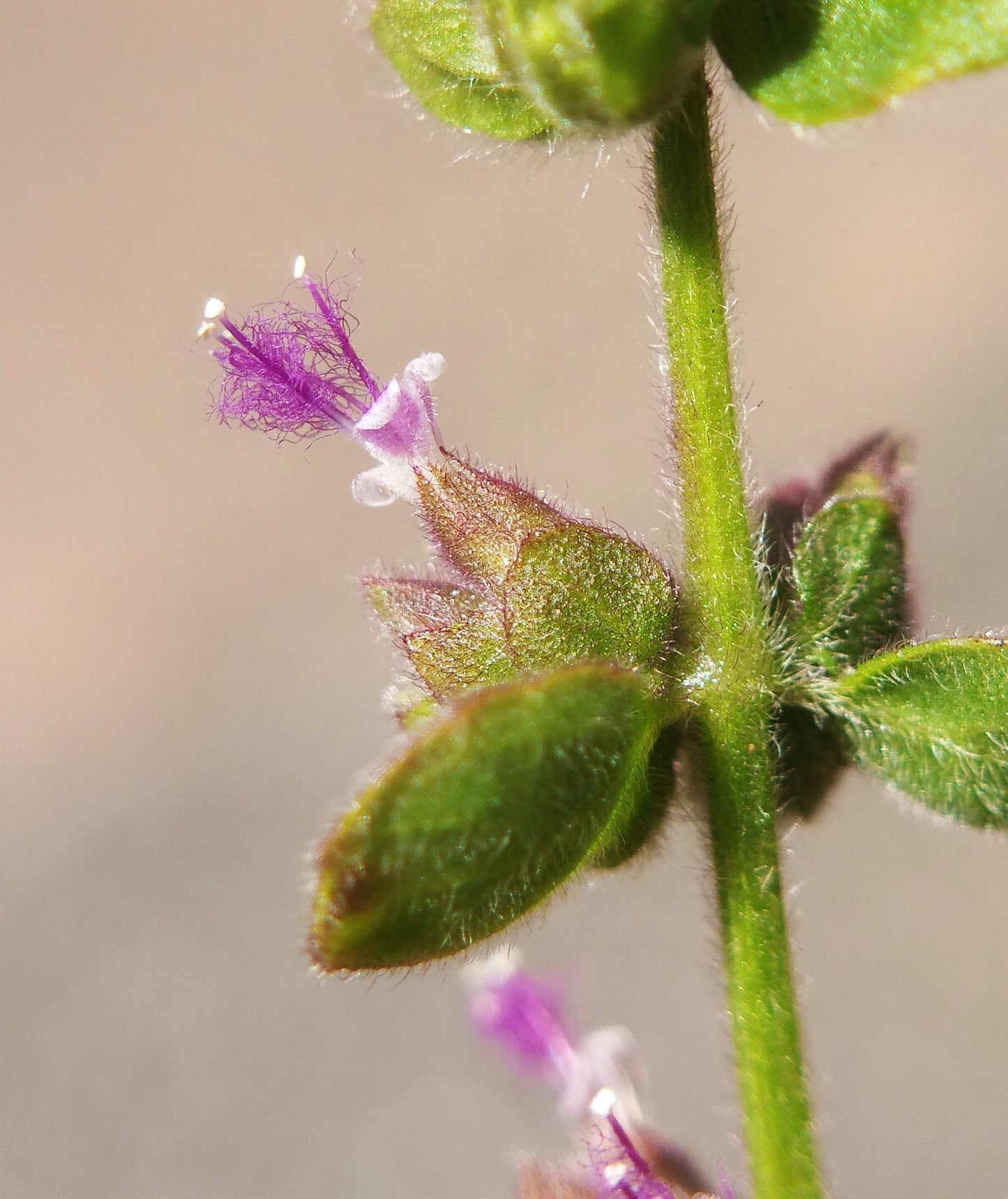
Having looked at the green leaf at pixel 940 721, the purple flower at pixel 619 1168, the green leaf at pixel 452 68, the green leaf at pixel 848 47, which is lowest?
the purple flower at pixel 619 1168

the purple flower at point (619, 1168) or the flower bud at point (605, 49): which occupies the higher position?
the flower bud at point (605, 49)

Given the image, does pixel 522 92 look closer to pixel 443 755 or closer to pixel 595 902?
pixel 443 755

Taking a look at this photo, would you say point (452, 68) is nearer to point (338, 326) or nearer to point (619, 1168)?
point (338, 326)

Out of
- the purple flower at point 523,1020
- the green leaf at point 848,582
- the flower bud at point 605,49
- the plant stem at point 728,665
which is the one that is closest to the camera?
the flower bud at point 605,49

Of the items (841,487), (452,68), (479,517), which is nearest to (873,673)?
(841,487)

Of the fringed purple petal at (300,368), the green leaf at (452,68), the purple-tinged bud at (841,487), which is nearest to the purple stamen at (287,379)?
the fringed purple petal at (300,368)

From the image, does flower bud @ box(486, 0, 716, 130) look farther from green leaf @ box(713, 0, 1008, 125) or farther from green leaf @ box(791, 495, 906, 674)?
green leaf @ box(791, 495, 906, 674)

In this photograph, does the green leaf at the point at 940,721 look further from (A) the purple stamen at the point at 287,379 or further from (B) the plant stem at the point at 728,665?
(A) the purple stamen at the point at 287,379

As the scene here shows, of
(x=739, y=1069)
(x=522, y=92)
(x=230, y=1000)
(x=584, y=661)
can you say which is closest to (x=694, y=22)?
(x=522, y=92)
